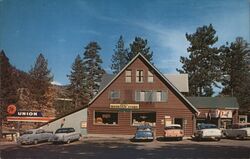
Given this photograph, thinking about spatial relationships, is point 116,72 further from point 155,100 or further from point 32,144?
point 32,144

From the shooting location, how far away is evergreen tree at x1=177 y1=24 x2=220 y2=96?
9.24 metres

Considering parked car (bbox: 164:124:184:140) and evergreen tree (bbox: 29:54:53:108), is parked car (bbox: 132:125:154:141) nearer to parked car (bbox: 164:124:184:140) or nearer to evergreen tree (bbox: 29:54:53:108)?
parked car (bbox: 164:124:184:140)

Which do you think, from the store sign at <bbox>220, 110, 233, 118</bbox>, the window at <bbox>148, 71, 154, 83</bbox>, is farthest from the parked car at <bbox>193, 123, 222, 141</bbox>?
the window at <bbox>148, 71, 154, 83</bbox>

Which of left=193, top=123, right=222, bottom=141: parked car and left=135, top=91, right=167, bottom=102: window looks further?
left=193, top=123, right=222, bottom=141: parked car

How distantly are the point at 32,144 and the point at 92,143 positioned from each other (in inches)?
59.5

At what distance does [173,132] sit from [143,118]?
1.61 meters

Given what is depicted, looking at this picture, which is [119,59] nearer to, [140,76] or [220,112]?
[140,76]

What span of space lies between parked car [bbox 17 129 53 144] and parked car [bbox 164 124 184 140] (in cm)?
301

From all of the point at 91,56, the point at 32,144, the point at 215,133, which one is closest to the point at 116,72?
the point at 91,56

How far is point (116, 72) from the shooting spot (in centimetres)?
1034

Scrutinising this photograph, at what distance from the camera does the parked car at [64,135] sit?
384 inches

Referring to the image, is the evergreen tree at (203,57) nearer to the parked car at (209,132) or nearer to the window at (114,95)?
the window at (114,95)

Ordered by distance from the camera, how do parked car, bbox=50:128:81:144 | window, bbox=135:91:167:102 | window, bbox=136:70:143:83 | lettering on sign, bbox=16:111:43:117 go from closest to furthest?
1. parked car, bbox=50:128:81:144
2. lettering on sign, bbox=16:111:43:117
3. window, bbox=136:70:143:83
4. window, bbox=135:91:167:102

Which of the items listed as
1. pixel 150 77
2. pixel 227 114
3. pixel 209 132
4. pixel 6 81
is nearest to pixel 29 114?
pixel 6 81
